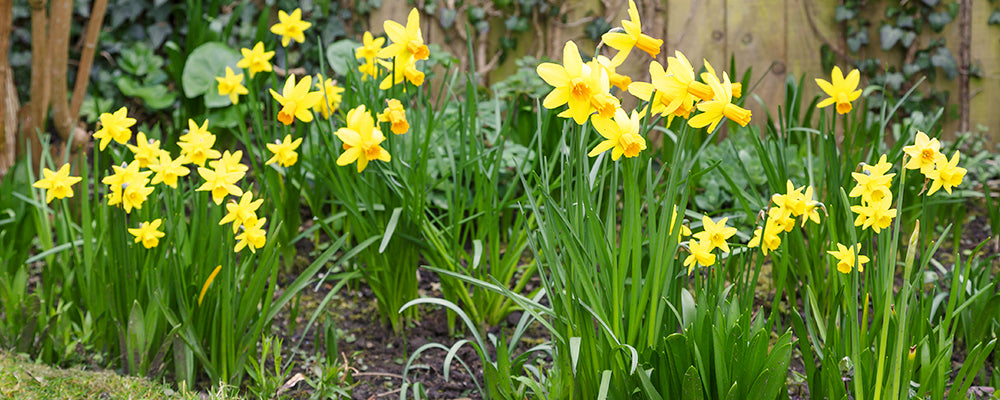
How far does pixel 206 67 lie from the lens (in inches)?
120

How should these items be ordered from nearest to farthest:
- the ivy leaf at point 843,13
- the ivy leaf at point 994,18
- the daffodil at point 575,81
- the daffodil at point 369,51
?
the daffodil at point 575,81 < the daffodil at point 369,51 < the ivy leaf at point 994,18 < the ivy leaf at point 843,13

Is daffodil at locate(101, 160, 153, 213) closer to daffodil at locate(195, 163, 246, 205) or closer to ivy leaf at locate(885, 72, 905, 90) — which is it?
daffodil at locate(195, 163, 246, 205)

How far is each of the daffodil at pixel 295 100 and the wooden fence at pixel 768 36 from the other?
197 centimetres

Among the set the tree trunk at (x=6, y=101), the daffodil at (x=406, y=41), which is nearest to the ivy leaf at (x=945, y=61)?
the daffodil at (x=406, y=41)

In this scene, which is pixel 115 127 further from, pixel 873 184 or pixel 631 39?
pixel 873 184

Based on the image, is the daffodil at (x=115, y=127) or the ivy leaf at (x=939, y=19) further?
the ivy leaf at (x=939, y=19)

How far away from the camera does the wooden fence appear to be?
3.40m

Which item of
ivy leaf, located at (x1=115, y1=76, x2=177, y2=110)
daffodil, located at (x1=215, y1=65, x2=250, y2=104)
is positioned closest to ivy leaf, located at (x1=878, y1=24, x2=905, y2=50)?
daffodil, located at (x1=215, y1=65, x2=250, y2=104)

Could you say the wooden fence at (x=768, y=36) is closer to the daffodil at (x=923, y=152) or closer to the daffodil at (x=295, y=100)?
the daffodil at (x=295, y=100)

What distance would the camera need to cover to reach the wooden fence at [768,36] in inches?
134

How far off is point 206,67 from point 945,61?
329 cm

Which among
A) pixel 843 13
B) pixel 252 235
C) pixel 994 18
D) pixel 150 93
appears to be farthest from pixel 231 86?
pixel 994 18

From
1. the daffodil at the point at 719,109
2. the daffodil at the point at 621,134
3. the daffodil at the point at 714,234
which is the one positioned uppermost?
the daffodil at the point at 719,109

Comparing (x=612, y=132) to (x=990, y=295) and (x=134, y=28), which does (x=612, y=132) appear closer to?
(x=990, y=295)
